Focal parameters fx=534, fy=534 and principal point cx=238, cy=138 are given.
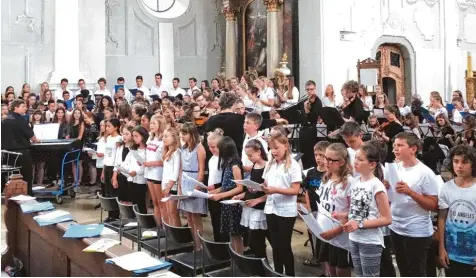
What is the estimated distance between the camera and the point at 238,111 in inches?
291

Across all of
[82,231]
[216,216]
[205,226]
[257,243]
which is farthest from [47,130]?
[82,231]

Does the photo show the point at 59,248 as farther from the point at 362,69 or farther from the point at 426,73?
the point at 426,73

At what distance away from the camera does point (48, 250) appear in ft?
14.8

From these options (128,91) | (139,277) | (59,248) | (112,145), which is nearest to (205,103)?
(112,145)

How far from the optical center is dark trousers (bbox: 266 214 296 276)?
4.77m

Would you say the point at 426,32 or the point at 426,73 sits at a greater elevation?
the point at 426,32

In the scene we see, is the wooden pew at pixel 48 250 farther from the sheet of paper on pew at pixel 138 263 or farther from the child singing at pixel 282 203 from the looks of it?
the child singing at pixel 282 203

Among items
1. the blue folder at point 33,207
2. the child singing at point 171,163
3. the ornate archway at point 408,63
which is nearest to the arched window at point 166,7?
the ornate archway at point 408,63

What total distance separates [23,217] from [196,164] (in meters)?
2.07

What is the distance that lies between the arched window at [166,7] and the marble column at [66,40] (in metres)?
2.83

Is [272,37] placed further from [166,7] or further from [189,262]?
[189,262]

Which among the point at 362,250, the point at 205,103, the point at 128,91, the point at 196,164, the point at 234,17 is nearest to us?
the point at 362,250

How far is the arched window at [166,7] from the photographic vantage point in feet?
56.3

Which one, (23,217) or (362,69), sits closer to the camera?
(23,217)
